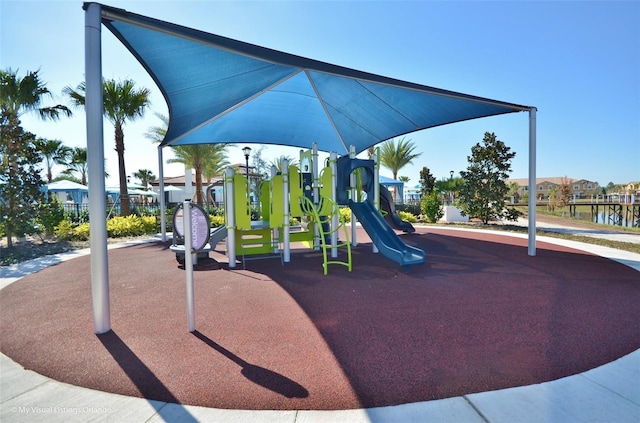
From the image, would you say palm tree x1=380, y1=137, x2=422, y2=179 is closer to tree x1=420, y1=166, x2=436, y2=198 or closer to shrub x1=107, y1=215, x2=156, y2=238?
tree x1=420, y1=166, x2=436, y2=198

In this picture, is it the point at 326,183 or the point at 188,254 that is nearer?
the point at 188,254

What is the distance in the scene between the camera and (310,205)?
7457 mm

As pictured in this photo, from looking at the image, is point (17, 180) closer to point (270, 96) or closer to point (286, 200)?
point (270, 96)

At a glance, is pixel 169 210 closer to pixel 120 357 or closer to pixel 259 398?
pixel 120 357

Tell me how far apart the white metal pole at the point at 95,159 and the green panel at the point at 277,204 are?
4346 millimetres

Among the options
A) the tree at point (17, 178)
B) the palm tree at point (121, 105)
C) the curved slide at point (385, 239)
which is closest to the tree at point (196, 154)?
the palm tree at point (121, 105)

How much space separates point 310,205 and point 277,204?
0.85 meters

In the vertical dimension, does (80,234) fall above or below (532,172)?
below

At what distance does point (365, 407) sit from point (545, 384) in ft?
4.84

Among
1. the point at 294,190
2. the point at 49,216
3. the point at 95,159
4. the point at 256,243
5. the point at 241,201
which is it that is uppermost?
the point at 95,159

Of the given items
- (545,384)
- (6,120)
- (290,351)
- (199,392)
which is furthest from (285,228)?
(6,120)

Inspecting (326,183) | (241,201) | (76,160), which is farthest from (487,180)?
(76,160)

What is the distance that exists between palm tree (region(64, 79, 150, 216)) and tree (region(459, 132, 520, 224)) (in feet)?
54.7

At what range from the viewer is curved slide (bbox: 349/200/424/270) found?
6200 mm
